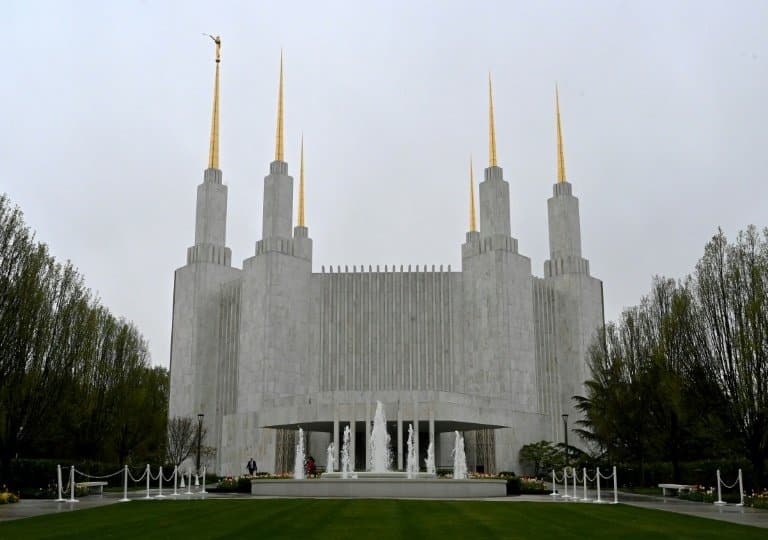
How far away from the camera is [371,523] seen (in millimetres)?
13562

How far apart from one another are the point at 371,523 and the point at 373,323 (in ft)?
137

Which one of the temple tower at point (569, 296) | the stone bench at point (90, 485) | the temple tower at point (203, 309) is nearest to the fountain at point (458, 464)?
the stone bench at point (90, 485)

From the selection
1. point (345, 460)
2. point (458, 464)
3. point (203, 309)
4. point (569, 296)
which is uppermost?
point (569, 296)

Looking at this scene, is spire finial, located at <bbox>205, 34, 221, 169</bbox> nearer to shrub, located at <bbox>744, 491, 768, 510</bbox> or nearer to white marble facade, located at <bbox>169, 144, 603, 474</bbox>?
white marble facade, located at <bbox>169, 144, 603, 474</bbox>

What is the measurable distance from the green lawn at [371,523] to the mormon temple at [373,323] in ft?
102

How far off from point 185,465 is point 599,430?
28410 millimetres

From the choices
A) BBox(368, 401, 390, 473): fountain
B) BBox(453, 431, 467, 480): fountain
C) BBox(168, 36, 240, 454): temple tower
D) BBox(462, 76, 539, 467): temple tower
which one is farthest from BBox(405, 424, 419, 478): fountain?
BBox(168, 36, 240, 454): temple tower

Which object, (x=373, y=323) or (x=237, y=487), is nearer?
(x=237, y=487)

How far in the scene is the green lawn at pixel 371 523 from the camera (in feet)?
39.5

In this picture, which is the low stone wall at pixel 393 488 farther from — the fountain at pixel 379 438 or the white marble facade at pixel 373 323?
the white marble facade at pixel 373 323

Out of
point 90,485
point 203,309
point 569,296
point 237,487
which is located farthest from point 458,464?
point 203,309

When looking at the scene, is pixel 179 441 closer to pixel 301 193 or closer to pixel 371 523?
pixel 301 193

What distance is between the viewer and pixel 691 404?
84.9 feet

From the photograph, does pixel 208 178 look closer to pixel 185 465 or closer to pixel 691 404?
pixel 185 465
